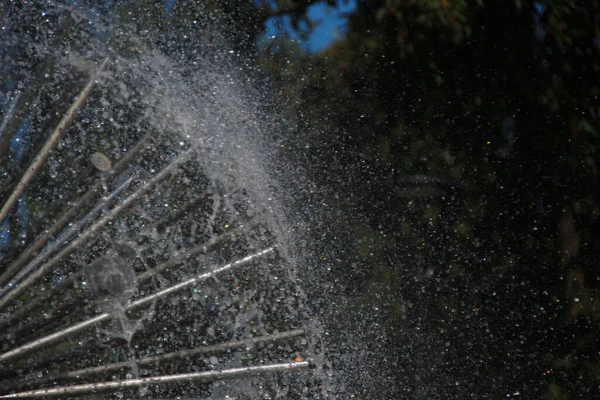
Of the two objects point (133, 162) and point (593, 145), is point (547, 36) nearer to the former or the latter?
point (593, 145)

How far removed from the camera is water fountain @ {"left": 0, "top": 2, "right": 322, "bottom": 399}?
225cm

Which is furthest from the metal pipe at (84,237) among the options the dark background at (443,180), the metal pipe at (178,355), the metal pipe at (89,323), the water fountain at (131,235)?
the dark background at (443,180)

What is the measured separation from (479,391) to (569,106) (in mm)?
1626

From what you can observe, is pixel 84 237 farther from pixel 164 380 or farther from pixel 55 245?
pixel 164 380

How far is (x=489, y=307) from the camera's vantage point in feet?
12.3

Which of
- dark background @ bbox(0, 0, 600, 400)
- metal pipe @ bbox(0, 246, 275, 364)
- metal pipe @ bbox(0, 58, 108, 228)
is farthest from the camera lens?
dark background @ bbox(0, 0, 600, 400)

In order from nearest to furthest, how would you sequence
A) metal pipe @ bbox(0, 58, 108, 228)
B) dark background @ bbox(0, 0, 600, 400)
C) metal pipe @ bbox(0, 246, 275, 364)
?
metal pipe @ bbox(0, 246, 275, 364) < metal pipe @ bbox(0, 58, 108, 228) < dark background @ bbox(0, 0, 600, 400)

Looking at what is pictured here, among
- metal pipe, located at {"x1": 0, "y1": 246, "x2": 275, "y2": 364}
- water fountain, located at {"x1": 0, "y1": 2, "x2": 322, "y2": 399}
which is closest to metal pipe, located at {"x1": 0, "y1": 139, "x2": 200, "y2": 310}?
water fountain, located at {"x1": 0, "y1": 2, "x2": 322, "y2": 399}

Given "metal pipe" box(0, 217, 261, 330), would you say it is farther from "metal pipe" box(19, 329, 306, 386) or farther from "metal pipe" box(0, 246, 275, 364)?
"metal pipe" box(19, 329, 306, 386)

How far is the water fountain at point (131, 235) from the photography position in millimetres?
2252

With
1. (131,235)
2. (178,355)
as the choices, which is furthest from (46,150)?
(178,355)

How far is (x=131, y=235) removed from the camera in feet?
8.42

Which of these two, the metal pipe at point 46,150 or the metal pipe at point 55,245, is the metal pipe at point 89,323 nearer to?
the metal pipe at point 55,245

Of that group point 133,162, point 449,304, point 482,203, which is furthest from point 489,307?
point 133,162
